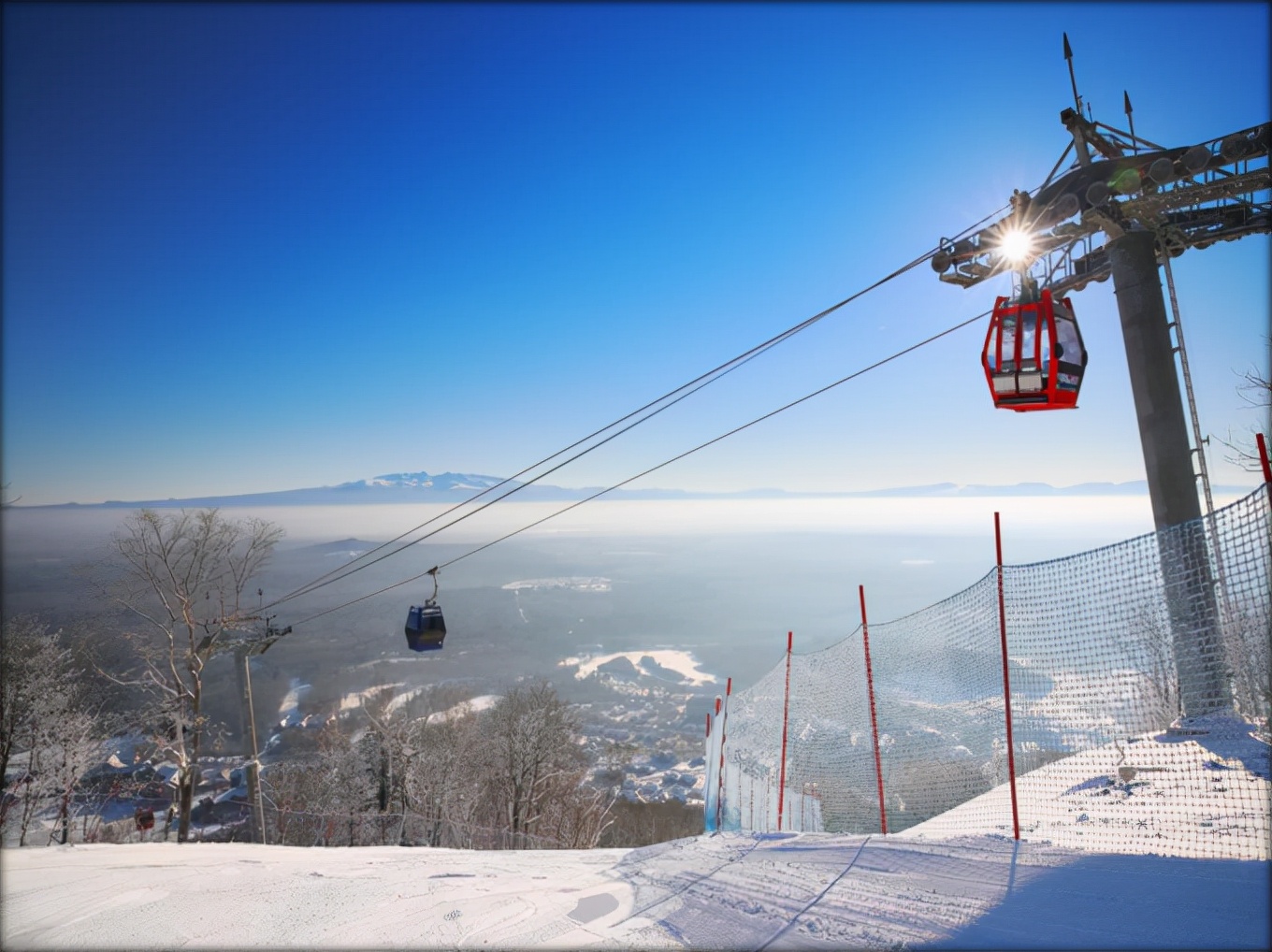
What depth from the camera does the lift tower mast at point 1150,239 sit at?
662 cm

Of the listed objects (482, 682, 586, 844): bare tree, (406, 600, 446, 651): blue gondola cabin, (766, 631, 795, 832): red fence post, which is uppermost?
(406, 600, 446, 651): blue gondola cabin

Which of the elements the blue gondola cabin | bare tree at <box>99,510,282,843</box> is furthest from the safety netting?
bare tree at <box>99,510,282,843</box>

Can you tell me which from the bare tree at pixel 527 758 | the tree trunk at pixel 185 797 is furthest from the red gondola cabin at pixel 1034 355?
the bare tree at pixel 527 758

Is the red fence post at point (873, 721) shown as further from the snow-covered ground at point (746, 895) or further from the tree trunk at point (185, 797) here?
the tree trunk at point (185, 797)

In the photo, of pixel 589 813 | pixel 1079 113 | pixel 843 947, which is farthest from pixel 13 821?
pixel 1079 113

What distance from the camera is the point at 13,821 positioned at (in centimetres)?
2036

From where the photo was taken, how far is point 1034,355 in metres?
6.02

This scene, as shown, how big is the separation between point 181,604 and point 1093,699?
19.8 metres

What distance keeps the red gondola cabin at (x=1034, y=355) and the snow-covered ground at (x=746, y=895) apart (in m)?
3.70

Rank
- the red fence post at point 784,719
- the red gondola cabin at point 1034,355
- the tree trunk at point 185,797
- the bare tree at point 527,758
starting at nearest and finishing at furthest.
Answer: the red gondola cabin at point 1034,355 < the red fence post at point 784,719 < the tree trunk at point 185,797 < the bare tree at point 527,758

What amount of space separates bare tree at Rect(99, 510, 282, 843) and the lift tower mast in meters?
17.7

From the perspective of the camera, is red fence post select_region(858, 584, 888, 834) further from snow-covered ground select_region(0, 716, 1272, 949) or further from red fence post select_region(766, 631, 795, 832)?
red fence post select_region(766, 631, 795, 832)

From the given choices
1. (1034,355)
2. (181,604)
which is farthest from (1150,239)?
(181,604)

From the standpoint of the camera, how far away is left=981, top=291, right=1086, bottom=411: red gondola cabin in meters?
6.00
